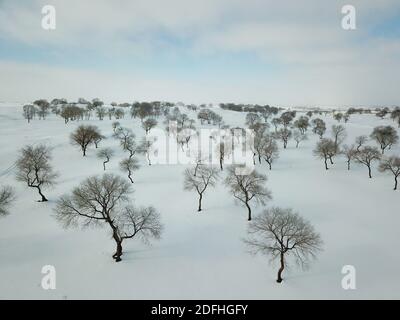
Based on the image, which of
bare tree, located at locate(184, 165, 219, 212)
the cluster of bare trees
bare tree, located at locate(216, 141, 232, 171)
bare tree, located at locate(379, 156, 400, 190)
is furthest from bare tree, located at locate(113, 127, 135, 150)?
bare tree, located at locate(379, 156, 400, 190)

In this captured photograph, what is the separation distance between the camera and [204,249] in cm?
2520

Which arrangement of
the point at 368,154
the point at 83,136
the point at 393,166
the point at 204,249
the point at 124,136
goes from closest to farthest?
the point at 204,249 → the point at 393,166 → the point at 368,154 → the point at 83,136 → the point at 124,136

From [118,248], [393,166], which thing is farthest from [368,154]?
[118,248]

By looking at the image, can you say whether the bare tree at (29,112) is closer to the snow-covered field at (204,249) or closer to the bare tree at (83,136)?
the bare tree at (83,136)

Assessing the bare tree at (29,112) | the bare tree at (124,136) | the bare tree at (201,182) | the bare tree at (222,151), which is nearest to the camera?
the bare tree at (201,182)

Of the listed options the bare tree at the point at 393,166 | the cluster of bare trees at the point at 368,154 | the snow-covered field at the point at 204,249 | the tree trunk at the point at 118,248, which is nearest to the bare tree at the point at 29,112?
the snow-covered field at the point at 204,249

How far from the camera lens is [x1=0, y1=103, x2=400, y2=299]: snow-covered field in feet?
64.8

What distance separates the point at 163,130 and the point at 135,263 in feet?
220

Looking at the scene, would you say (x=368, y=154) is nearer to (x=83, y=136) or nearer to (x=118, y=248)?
(x=118, y=248)

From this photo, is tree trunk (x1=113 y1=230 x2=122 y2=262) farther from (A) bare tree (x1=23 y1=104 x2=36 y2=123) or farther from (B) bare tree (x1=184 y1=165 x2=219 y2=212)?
(A) bare tree (x1=23 y1=104 x2=36 y2=123)

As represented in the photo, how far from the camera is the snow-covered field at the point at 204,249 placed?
19.8 meters

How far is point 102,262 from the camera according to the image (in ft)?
74.5
